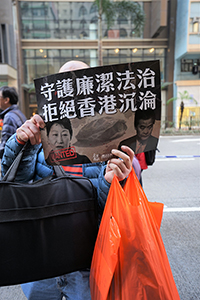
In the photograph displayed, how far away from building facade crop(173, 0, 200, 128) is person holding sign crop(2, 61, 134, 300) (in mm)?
20406

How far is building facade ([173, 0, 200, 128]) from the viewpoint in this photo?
21.2m

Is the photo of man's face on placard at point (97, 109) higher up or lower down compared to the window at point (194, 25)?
lower down

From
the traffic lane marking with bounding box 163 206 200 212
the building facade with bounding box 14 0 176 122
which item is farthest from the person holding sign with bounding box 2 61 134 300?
the building facade with bounding box 14 0 176 122

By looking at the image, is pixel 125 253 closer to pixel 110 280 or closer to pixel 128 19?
pixel 110 280

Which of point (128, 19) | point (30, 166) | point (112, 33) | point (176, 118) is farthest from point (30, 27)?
point (30, 166)

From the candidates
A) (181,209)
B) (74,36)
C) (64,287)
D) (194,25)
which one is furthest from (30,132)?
(74,36)

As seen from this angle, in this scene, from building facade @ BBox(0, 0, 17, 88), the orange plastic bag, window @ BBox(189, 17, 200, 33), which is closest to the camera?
the orange plastic bag

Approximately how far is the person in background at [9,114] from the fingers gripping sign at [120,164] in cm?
234

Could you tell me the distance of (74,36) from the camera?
23.2m

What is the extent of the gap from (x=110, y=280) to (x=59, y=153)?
0.53 m

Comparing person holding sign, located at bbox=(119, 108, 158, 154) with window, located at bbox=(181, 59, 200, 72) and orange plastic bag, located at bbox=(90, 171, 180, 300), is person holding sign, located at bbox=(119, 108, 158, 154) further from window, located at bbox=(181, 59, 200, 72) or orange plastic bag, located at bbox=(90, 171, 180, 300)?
window, located at bbox=(181, 59, 200, 72)

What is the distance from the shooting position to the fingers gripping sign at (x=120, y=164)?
3.34 ft

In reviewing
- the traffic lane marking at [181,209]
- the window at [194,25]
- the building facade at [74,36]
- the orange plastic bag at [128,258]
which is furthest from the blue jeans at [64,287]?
the window at [194,25]

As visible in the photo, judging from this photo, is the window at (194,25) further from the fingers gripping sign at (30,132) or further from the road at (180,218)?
the fingers gripping sign at (30,132)
